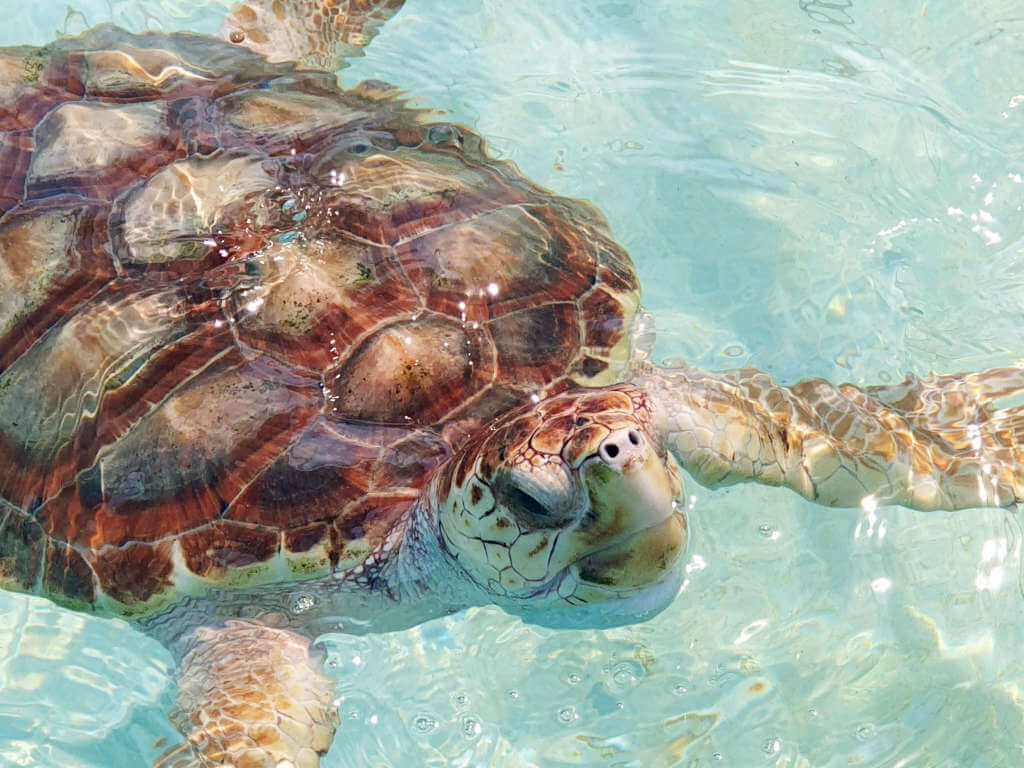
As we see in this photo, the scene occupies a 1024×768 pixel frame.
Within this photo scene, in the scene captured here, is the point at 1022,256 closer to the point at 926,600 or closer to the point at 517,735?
the point at 926,600

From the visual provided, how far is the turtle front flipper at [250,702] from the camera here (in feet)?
9.22

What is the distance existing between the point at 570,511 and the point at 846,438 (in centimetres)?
138

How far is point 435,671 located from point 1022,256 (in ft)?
10.5

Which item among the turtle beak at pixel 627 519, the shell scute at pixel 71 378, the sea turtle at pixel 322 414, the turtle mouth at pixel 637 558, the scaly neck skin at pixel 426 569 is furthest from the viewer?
the shell scute at pixel 71 378

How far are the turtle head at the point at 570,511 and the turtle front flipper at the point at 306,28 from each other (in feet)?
9.15

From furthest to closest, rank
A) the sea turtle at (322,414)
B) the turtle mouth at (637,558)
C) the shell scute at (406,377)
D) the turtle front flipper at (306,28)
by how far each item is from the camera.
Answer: the turtle front flipper at (306,28) < the shell scute at (406,377) < the sea turtle at (322,414) < the turtle mouth at (637,558)

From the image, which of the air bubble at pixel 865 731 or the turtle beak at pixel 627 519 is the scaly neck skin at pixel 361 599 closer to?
the turtle beak at pixel 627 519

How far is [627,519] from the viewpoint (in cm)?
237

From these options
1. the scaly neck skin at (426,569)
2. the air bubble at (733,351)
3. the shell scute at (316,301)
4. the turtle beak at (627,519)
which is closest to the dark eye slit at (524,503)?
the turtle beak at (627,519)

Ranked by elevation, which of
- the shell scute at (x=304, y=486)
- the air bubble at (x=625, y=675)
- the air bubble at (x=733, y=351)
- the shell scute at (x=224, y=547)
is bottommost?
the air bubble at (x=625, y=675)

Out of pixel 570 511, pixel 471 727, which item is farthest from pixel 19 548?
pixel 570 511

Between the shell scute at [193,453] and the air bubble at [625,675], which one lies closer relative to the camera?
the shell scute at [193,453]

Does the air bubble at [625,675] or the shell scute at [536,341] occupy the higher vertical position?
the shell scute at [536,341]

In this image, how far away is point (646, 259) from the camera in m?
4.54
